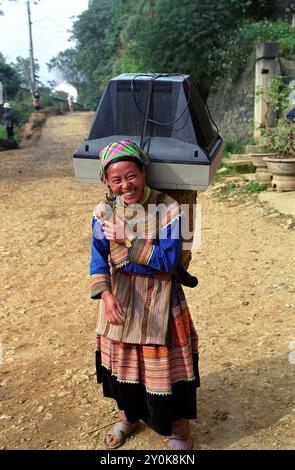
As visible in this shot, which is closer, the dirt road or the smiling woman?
the smiling woman

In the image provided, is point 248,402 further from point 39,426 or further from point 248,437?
point 39,426

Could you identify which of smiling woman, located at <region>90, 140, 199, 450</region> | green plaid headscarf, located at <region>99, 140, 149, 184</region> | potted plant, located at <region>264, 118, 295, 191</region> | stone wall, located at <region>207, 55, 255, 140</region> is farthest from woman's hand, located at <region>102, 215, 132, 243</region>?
stone wall, located at <region>207, 55, 255, 140</region>

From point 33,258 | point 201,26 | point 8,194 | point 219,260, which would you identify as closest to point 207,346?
point 219,260

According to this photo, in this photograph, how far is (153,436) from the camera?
2.33 meters

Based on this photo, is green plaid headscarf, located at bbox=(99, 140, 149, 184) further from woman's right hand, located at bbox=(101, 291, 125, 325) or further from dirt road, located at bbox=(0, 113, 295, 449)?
dirt road, located at bbox=(0, 113, 295, 449)

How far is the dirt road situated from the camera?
2.43 metres

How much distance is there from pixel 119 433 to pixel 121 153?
139cm

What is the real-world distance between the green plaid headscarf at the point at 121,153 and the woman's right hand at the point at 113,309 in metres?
0.52

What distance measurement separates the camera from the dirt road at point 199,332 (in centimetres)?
243

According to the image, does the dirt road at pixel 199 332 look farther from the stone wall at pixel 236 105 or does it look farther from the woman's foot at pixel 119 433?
the stone wall at pixel 236 105

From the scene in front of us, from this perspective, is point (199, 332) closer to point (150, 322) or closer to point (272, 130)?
point (150, 322)

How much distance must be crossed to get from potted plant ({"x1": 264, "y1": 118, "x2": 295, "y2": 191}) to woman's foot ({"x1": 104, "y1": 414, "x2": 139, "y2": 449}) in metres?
5.35

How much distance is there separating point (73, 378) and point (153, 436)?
781 millimetres

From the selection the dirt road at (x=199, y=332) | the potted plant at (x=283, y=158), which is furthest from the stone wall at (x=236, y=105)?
the dirt road at (x=199, y=332)
